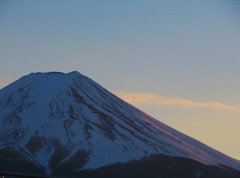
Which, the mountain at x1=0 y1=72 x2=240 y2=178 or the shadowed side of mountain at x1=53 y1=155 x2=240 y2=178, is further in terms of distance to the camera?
the mountain at x1=0 y1=72 x2=240 y2=178

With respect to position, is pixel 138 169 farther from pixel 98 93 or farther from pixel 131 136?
pixel 98 93

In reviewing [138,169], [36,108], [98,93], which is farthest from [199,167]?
[36,108]

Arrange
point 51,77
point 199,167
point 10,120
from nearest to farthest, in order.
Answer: point 199,167
point 10,120
point 51,77

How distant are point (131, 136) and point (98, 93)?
51.1 ft

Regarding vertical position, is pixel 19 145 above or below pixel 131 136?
below

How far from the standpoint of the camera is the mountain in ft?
343

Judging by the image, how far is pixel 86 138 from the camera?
111875mm

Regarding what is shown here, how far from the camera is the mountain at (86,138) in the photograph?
105 metres

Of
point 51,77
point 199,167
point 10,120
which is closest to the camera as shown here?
point 199,167

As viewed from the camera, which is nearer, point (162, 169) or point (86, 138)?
point (162, 169)

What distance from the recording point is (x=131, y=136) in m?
110

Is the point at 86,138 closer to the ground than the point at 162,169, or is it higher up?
higher up

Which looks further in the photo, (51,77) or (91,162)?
(51,77)

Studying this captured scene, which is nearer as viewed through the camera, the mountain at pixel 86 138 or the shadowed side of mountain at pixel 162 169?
the shadowed side of mountain at pixel 162 169
